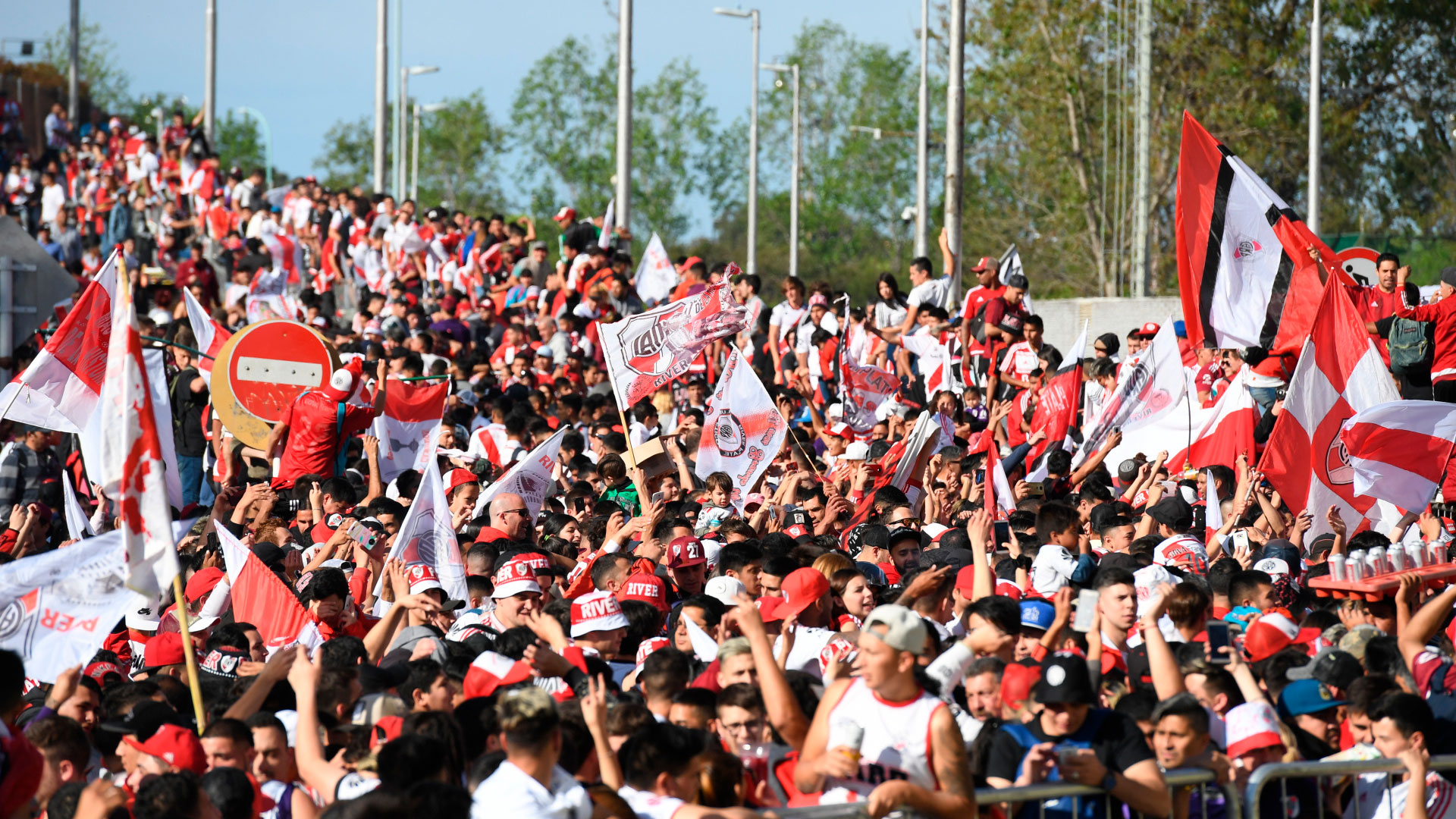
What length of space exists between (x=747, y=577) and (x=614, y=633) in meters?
1.23

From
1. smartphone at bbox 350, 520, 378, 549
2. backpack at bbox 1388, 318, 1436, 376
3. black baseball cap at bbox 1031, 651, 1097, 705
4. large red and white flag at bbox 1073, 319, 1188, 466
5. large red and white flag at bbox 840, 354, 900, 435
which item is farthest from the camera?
large red and white flag at bbox 840, 354, 900, 435

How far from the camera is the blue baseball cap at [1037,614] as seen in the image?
751 centimetres

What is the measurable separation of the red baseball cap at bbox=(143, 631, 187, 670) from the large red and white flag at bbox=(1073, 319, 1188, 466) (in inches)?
294

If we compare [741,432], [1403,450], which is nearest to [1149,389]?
[1403,450]

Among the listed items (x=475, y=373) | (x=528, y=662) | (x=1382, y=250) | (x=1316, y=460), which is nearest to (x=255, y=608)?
(x=528, y=662)

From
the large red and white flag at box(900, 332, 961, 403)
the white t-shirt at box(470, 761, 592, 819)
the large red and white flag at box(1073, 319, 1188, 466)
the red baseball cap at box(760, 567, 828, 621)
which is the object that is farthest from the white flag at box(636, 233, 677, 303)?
the white t-shirt at box(470, 761, 592, 819)

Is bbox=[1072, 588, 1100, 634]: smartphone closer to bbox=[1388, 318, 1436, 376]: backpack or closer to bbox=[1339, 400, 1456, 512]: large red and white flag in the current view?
bbox=[1339, 400, 1456, 512]: large red and white flag

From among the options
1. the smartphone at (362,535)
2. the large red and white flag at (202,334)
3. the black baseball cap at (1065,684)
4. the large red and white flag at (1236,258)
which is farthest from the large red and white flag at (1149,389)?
the large red and white flag at (202,334)

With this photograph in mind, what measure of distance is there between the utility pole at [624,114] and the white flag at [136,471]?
50.8ft

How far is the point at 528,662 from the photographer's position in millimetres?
7203

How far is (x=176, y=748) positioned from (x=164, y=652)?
96.2 inches

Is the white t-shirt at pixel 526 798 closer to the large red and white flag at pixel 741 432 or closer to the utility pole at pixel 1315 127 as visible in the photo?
the large red and white flag at pixel 741 432

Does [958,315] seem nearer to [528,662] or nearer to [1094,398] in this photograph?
[1094,398]

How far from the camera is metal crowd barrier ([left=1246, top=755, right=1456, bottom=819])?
6.05 metres
